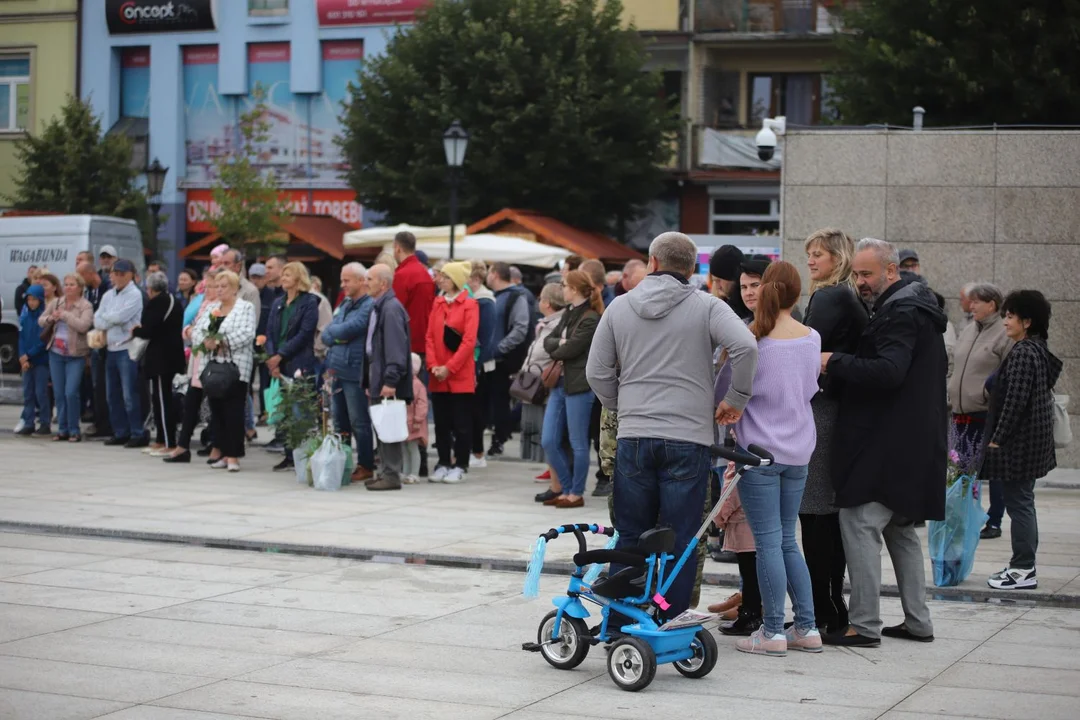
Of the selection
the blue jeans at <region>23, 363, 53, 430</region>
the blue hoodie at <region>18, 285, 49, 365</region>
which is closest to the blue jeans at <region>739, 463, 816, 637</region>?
the blue hoodie at <region>18, 285, 49, 365</region>

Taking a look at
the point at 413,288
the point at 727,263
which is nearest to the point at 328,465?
the point at 413,288

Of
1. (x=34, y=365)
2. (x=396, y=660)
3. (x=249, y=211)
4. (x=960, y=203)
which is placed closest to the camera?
(x=396, y=660)

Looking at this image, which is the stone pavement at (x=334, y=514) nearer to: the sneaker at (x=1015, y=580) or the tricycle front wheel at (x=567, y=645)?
the sneaker at (x=1015, y=580)

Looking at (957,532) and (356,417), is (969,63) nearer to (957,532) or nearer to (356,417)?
(356,417)

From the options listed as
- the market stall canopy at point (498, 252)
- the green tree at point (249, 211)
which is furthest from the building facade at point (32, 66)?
the market stall canopy at point (498, 252)

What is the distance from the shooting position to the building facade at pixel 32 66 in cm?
4178

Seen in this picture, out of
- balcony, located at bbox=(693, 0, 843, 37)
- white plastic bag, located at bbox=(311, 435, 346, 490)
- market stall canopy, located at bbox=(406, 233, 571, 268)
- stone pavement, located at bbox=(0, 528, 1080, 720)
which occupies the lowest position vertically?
stone pavement, located at bbox=(0, 528, 1080, 720)

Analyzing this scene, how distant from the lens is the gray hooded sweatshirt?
6707mm

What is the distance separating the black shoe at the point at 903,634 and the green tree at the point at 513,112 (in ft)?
86.1

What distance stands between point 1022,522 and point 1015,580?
0.34 meters

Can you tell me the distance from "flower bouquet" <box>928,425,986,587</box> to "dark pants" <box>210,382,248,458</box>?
7.19 m

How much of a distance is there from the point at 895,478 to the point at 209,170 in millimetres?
35354

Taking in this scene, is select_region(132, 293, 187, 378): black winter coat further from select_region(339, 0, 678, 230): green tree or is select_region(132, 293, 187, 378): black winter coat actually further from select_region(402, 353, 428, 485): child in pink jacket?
select_region(339, 0, 678, 230): green tree

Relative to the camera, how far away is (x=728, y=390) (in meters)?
6.88
